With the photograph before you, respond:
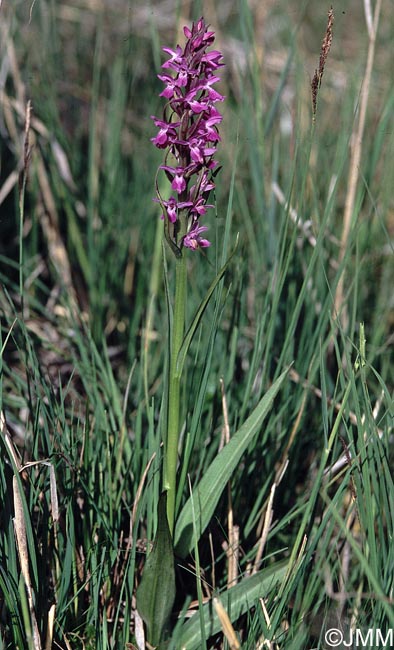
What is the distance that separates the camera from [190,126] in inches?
50.4

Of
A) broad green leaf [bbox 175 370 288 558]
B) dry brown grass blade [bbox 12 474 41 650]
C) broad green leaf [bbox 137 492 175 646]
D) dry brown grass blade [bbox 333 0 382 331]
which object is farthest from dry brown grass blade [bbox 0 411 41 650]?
dry brown grass blade [bbox 333 0 382 331]

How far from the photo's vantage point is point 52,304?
8.50ft

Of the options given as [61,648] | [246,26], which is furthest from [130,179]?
[61,648]

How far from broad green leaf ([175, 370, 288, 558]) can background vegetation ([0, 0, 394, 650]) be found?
7 cm

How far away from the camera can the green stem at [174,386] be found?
4.37ft

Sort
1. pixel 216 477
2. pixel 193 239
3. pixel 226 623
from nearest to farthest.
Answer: pixel 226 623, pixel 193 239, pixel 216 477

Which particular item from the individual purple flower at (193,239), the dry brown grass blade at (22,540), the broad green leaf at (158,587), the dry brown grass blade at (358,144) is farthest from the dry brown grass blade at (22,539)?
the dry brown grass blade at (358,144)

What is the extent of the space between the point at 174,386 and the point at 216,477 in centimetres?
22

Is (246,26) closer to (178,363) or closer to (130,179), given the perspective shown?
(130,179)

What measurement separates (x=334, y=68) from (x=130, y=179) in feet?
5.43

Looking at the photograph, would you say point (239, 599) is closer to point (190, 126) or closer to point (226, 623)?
point (226, 623)

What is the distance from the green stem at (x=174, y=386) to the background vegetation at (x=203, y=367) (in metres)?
0.07

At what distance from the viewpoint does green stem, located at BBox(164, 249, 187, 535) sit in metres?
1.33

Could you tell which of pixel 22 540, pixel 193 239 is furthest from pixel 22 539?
pixel 193 239
